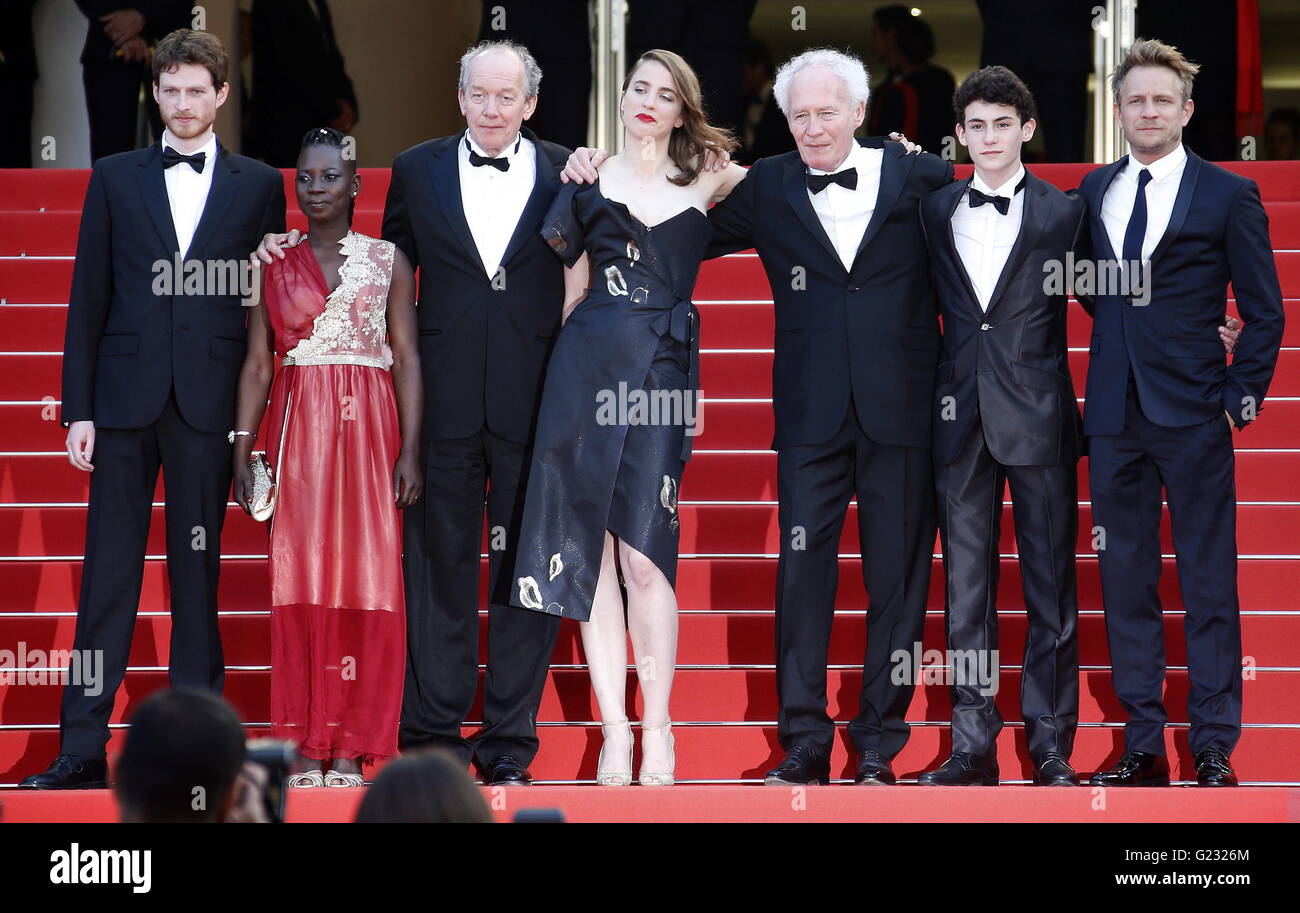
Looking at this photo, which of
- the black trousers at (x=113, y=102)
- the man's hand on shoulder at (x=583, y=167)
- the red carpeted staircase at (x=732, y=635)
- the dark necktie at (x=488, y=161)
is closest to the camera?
the red carpeted staircase at (x=732, y=635)

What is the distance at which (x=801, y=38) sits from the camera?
40.3ft

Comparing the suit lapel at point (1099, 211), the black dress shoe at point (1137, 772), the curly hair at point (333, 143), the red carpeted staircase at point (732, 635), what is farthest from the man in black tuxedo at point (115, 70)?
the black dress shoe at point (1137, 772)

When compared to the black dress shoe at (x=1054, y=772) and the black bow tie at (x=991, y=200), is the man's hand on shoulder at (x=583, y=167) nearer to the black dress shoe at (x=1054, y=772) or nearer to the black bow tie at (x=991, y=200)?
the black bow tie at (x=991, y=200)

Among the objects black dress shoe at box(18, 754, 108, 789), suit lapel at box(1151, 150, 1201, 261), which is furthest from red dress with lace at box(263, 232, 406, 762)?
suit lapel at box(1151, 150, 1201, 261)

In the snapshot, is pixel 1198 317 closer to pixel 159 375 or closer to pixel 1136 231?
pixel 1136 231

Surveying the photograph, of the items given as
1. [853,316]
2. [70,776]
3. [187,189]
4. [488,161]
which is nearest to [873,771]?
[853,316]

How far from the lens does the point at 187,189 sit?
519cm

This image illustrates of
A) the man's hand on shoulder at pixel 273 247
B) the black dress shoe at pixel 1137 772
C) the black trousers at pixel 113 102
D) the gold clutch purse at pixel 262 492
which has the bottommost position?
the black dress shoe at pixel 1137 772

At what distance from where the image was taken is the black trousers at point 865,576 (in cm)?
499

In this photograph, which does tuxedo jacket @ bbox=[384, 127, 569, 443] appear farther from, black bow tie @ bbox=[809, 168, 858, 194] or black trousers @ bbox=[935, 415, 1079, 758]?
black trousers @ bbox=[935, 415, 1079, 758]

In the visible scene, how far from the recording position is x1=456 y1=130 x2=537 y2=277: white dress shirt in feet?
16.8

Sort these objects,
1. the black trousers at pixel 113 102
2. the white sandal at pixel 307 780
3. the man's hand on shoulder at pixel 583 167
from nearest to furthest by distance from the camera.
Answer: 1. the white sandal at pixel 307 780
2. the man's hand on shoulder at pixel 583 167
3. the black trousers at pixel 113 102

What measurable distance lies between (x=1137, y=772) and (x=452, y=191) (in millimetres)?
2486
